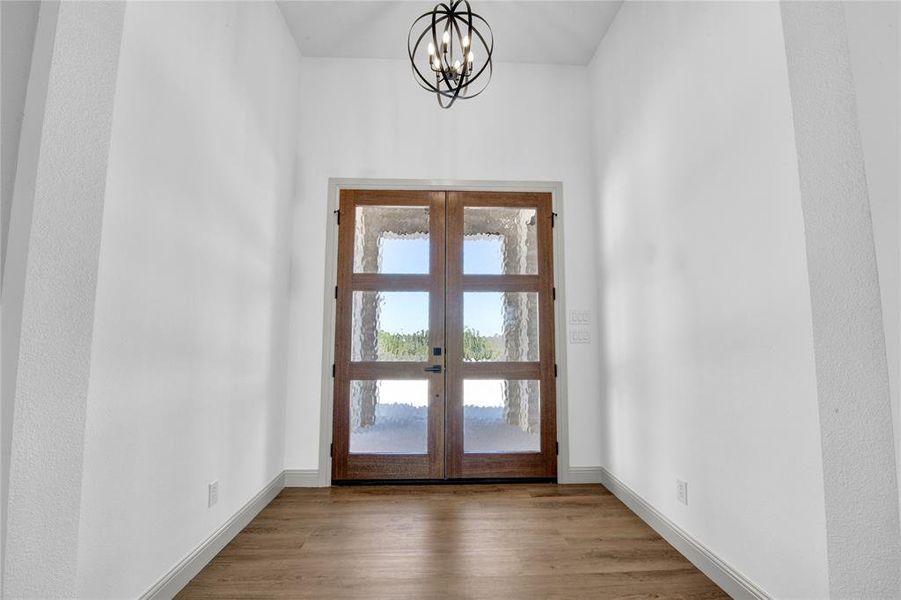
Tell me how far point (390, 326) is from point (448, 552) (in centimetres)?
180

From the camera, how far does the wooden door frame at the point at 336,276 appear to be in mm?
3338

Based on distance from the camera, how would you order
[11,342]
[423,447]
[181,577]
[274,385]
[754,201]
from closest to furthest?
[11,342] → [754,201] → [181,577] → [274,385] → [423,447]

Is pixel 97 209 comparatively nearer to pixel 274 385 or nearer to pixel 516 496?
pixel 274 385

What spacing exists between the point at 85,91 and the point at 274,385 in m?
A: 2.34

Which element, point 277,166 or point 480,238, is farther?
point 480,238

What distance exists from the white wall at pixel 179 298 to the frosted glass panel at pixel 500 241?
64.0 inches

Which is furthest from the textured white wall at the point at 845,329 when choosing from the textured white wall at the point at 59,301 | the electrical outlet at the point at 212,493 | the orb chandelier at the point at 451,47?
the electrical outlet at the point at 212,493

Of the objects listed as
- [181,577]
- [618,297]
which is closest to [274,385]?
[181,577]

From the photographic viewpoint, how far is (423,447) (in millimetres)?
3422

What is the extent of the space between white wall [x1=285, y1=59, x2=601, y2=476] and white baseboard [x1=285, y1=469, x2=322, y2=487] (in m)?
1.21

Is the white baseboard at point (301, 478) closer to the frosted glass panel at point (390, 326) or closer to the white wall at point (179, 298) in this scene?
the white wall at point (179, 298)

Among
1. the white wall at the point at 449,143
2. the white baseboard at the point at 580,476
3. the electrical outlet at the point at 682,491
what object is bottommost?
→ the white baseboard at the point at 580,476

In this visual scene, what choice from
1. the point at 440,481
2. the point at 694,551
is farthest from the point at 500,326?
the point at 694,551

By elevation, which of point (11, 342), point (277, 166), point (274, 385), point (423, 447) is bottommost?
point (423, 447)
